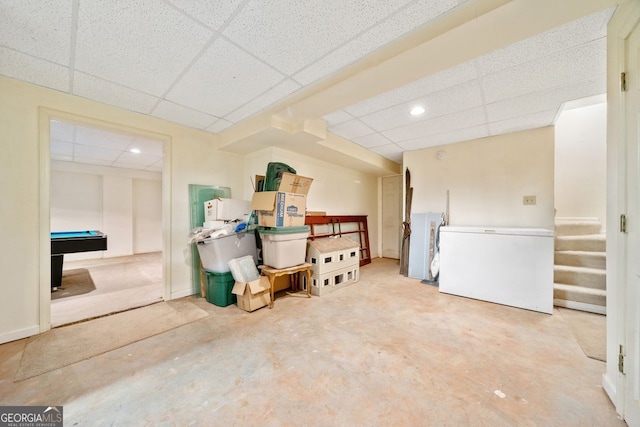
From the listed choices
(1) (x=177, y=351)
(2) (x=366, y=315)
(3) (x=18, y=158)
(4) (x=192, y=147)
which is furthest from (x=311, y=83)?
(3) (x=18, y=158)

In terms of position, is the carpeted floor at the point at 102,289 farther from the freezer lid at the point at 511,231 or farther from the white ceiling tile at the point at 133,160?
the freezer lid at the point at 511,231

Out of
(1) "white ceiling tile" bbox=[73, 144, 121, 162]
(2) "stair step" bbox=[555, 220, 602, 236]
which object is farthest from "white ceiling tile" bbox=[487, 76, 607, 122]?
(1) "white ceiling tile" bbox=[73, 144, 121, 162]

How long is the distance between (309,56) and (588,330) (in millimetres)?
3650

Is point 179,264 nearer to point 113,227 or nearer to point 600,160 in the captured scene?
point 113,227

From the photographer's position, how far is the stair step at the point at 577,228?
3283 millimetres

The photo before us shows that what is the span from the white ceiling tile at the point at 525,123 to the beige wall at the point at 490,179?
180 millimetres

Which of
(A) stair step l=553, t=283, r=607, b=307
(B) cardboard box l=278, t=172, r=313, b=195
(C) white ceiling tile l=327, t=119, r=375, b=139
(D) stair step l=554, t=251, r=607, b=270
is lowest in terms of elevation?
(A) stair step l=553, t=283, r=607, b=307

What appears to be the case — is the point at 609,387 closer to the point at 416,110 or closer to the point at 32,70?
the point at 416,110

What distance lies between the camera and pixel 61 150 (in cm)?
452

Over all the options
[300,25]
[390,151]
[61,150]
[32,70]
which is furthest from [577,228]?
[61,150]

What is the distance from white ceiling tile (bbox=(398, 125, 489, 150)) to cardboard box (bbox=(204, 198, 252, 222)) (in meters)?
2.95

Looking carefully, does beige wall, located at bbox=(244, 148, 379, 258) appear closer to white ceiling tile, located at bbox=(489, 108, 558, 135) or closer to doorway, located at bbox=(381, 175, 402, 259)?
doorway, located at bbox=(381, 175, 402, 259)

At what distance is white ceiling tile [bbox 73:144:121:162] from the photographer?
436cm

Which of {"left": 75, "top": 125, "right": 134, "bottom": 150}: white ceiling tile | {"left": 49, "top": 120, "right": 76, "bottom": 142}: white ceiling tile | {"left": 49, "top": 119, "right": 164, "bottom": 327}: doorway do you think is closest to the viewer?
{"left": 49, "top": 119, "right": 164, "bottom": 327}: doorway
